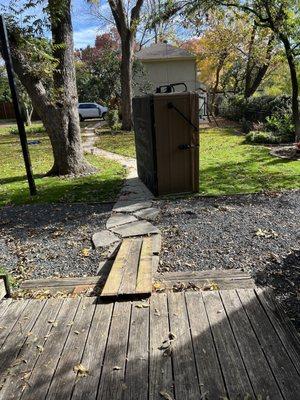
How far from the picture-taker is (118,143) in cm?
1384

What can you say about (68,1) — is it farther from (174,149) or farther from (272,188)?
(272,188)

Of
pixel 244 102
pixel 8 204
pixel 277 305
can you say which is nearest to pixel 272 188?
pixel 277 305

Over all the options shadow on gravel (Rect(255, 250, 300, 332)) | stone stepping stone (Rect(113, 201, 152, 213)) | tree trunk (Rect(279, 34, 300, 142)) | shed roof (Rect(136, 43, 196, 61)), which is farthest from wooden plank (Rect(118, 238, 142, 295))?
shed roof (Rect(136, 43, 196, 61))

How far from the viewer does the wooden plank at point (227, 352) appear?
2.13 metres

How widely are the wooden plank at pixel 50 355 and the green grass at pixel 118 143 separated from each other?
8434mm

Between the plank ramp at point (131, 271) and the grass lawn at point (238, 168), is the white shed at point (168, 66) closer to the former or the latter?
the grass lawn at point (238, 168)

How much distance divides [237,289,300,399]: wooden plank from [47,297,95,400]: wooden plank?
130 centimetres

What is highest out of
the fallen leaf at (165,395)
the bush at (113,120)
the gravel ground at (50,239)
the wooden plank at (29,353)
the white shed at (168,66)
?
the white shed at (168,66)

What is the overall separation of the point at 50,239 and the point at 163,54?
69.7 feet

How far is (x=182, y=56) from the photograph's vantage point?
2289 centimetres

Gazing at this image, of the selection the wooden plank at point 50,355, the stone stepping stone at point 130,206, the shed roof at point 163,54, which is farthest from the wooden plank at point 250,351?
the shed roof at point 163,54

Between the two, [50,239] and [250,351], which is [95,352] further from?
[50,239]

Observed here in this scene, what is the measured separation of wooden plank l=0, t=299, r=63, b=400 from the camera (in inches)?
87.2

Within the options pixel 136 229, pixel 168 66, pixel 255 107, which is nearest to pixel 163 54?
pixel 168 66
